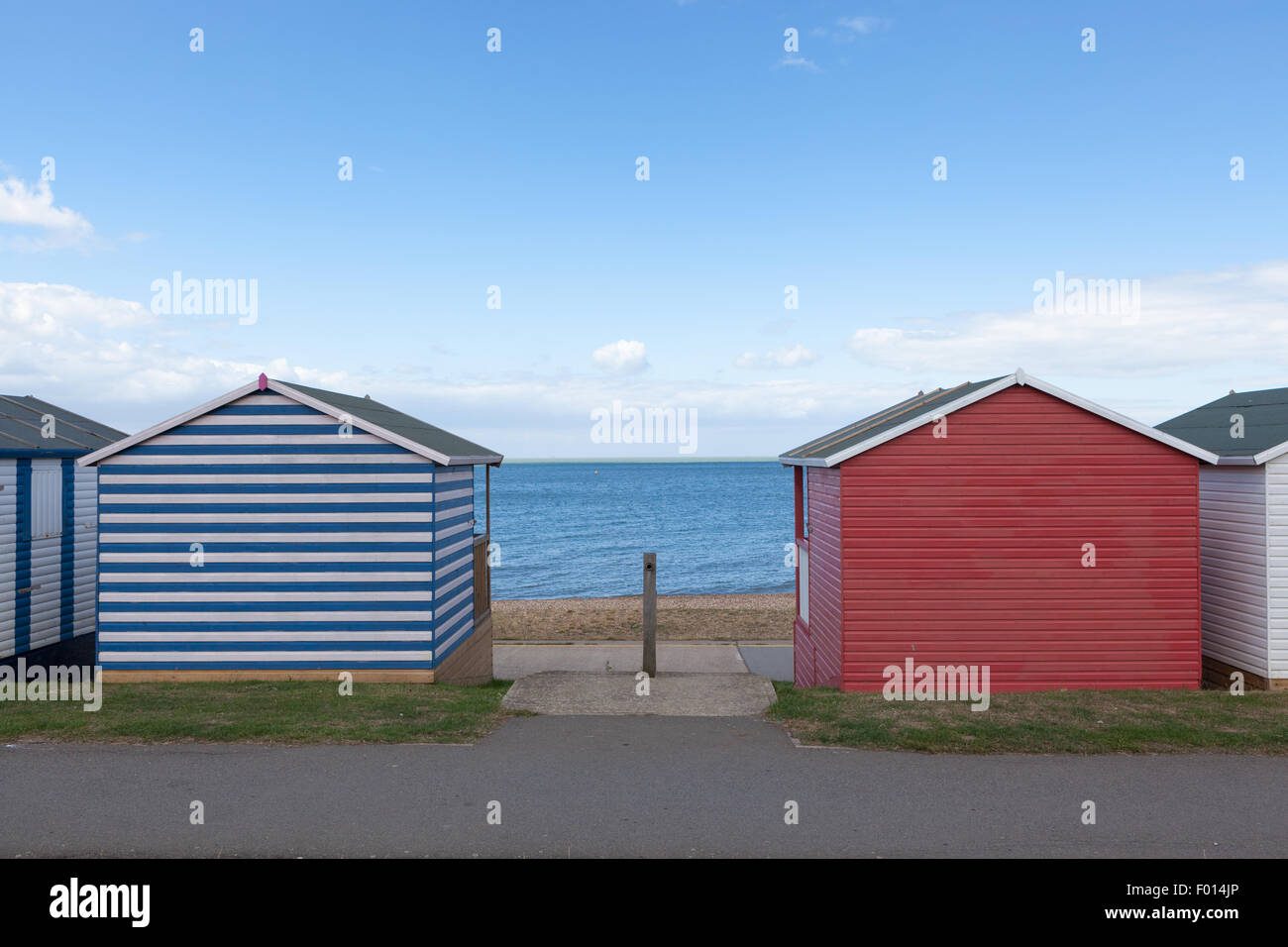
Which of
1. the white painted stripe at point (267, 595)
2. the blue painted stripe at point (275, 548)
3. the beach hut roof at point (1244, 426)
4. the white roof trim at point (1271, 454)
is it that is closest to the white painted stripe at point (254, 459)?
the blue painted stripe at point (275, 548)

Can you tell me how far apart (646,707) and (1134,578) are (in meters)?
6.37

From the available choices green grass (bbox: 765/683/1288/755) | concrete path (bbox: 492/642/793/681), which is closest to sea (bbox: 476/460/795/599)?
concrete path (bbox: 492/642/793/681)

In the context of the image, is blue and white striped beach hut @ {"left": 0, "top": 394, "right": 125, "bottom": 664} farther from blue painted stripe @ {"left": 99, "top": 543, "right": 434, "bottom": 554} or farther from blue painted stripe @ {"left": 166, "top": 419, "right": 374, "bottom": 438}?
blue painted stripe @ {"left": 166, "top": 419, "right": 374, "bottom": 438}

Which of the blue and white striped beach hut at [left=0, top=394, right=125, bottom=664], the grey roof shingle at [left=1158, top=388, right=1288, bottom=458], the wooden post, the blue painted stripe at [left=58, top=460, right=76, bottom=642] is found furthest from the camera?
the blue painted stripe at [left=58, top=460, right=76, bottom=642]

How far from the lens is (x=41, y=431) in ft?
53.9

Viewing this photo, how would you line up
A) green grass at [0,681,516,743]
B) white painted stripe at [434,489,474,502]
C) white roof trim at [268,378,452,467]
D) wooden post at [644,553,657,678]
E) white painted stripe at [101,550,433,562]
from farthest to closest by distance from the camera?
wooden post at [644,553,657,678], white painted stripe at [434,489,474,502], white painted stripe at [101,550,433,562], white roof trim at [268,378,452,467], green grass at [0,681,516,743]

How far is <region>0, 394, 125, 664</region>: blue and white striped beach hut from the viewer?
48.9ft

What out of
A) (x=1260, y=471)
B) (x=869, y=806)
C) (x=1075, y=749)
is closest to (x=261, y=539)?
(x=869, y=806)

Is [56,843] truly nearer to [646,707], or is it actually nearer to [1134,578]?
[646,707]

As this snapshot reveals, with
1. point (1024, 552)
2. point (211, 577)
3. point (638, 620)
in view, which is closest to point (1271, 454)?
point (1024, 552)

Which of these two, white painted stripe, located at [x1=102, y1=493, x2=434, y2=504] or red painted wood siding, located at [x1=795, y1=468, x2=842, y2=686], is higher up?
white painted stripe, located at [x1=102, y1=493, x2=434, y2=504]

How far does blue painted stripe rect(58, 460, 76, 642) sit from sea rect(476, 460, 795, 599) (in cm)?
751

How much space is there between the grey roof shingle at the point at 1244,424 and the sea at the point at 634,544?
1189 centimetres

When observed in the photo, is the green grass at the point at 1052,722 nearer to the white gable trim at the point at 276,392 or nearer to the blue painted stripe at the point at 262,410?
the white gable trim at the point at 276,392
